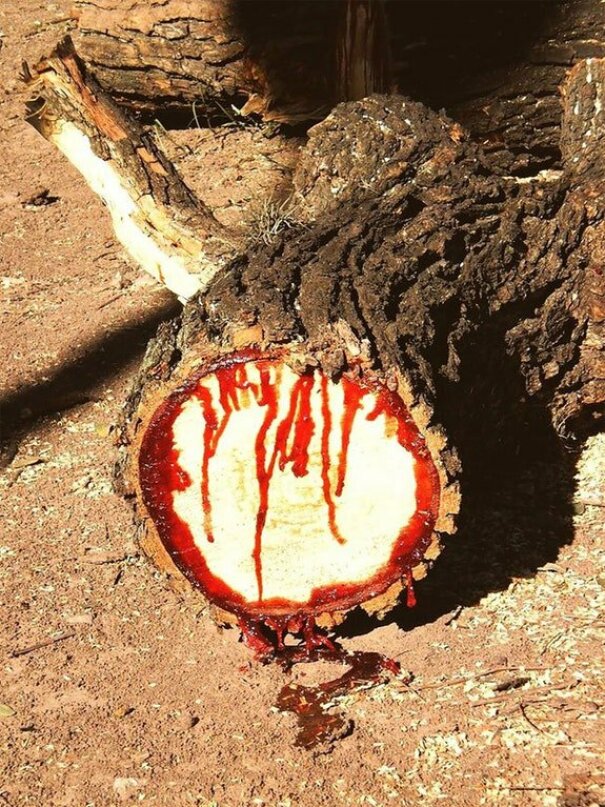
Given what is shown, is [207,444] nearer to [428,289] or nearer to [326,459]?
[326,459]

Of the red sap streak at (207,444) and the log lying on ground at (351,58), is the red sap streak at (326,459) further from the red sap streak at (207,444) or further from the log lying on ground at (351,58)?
the log lying on ground at (351,58)

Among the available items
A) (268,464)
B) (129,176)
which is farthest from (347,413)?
(129,176)

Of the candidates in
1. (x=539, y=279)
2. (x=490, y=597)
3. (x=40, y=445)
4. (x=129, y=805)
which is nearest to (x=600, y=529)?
(x=490, y=597)

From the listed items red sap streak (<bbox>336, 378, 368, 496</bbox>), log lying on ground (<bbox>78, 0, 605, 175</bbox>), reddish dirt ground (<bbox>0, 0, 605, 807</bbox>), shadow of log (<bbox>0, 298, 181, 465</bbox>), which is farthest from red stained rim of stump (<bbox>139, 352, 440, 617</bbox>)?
log lying on ground (<bbox>78, 0, 605, 175</bbox>)

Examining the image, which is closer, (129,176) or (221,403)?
(221,403)

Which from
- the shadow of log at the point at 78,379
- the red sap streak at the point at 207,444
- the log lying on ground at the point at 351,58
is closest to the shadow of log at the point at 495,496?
the red sap streak at the point at 207,444

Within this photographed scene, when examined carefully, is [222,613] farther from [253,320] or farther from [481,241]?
→ [481,241]

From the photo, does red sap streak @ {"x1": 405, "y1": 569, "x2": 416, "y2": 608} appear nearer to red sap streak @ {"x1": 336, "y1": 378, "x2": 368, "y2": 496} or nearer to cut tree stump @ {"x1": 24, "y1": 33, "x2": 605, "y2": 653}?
cut tree stump @ {"x1": 24, "y1": 33, "x2": 605, "y2": 653}
